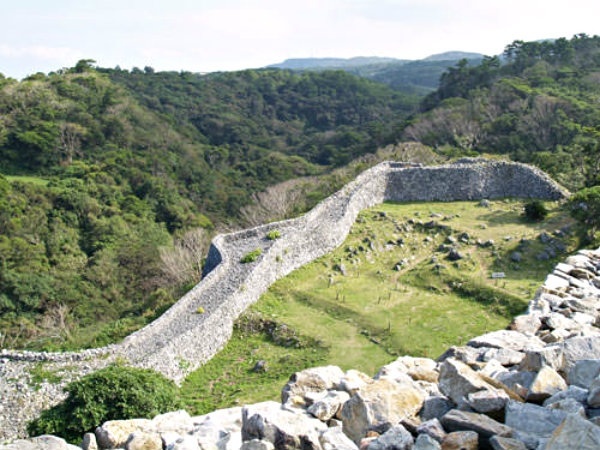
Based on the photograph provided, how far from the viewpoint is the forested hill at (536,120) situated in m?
36.4

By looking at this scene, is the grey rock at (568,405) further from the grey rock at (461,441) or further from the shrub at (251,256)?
the shrub at (251,256)

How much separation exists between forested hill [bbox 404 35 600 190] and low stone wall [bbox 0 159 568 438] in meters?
5.31

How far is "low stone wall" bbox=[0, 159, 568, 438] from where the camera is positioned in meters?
18.1

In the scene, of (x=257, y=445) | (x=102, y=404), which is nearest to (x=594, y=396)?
(x=257, y=445)

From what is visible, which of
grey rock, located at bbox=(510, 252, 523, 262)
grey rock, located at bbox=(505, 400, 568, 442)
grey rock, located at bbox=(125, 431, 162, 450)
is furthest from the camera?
grey rock, located at bbox=(510, 252, 523, 262)

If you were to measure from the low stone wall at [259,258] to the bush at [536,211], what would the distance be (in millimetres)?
3267

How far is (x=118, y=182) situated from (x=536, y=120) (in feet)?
143

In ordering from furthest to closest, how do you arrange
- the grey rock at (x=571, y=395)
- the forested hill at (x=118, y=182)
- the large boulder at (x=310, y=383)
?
1. the forested hill at (x=118, y=182)
2. the large boulder at (x=310, y=383)
3. the grey rock at (x=571, y=395)

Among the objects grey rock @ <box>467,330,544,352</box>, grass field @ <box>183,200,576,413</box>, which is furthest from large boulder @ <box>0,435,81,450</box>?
grass field @ <box>183,200,576,413</box>

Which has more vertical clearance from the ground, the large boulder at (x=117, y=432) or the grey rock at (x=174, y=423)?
the large boulder at (x=117, y=432)

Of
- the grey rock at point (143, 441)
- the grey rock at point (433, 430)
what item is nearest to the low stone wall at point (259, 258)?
the grey rock at point (143, 441)

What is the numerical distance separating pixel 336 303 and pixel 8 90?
64.6m

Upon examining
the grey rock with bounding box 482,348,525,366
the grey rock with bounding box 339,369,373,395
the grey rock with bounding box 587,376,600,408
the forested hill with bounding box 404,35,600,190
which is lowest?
the grey rock with bounding box 339,369,373,395

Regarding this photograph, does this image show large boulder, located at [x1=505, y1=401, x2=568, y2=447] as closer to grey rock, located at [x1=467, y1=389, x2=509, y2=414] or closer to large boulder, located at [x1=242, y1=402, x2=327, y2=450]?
grey rock, located at [x1=467, y1=389, x2=509, y2=414]
